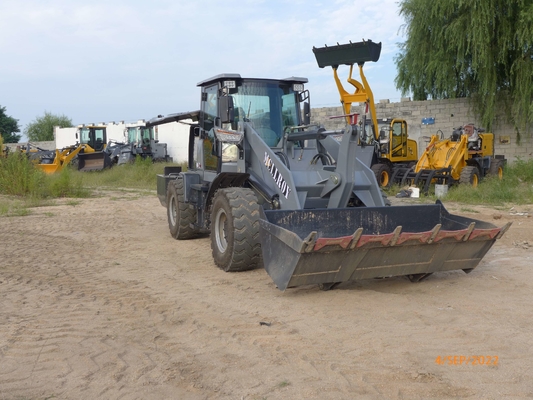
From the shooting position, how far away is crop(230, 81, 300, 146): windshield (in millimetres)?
7668

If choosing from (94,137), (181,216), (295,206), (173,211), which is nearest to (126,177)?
(94,137)

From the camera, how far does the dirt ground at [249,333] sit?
3.72 meters

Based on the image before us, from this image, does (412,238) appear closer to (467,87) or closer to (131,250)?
(131,250)

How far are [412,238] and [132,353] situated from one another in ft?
8.94

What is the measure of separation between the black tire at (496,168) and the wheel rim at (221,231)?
43.2ft

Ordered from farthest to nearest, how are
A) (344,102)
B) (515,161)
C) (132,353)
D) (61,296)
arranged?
(515,161) < (344,102) < (61,296) < (132,353)

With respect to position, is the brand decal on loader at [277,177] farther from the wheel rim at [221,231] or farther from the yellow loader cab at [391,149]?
the yellow loader cab at [391,149]

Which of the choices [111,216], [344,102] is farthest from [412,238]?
[344,102]

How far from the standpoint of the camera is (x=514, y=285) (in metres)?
6.20

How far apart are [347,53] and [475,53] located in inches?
410

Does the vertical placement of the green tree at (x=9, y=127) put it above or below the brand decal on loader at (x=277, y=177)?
above

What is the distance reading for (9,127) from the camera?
58.5m

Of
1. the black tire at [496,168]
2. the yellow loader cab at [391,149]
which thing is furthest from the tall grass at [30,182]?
the black tire at [496,168]

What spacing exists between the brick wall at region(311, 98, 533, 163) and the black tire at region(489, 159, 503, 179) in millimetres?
3120
